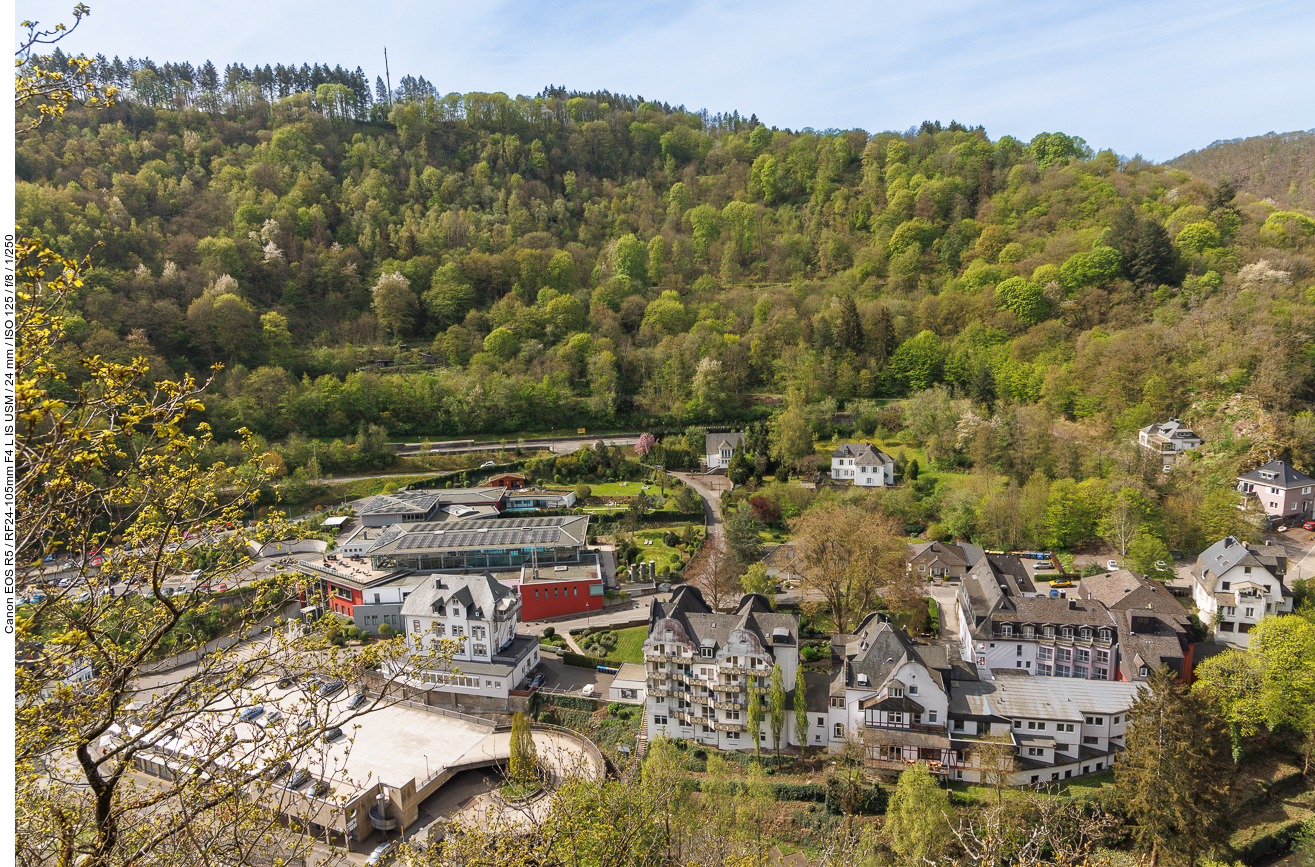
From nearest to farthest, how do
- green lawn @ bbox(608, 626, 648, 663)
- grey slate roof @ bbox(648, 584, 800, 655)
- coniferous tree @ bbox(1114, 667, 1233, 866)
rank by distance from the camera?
coniferous tree @ bbox(1114, 667, 1233, 866)
grey slate roof @ bbox(648, 584, 800, 655)
green lawn @ bbox(608, 626, 648, 663)

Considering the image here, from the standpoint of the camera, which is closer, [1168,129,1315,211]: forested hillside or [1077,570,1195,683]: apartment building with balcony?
[1077,570,1195,683]: apartment building with balcony

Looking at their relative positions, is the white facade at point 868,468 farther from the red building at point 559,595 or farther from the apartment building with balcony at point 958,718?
the apartment building with balcony at point 958,718

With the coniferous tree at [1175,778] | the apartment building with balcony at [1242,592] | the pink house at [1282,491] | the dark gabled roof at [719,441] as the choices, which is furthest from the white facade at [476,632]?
the pink house at [1282,491]

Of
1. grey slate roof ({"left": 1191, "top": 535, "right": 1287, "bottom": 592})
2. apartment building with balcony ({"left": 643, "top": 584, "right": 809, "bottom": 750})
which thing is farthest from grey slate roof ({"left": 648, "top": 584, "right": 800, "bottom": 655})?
grey slate roof ({"left": 1191, "top": 535, "right": 1287, "bottom": 592})

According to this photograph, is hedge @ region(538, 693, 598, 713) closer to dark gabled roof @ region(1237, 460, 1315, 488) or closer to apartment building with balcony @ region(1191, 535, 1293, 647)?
apartment building with balcony @ region(1191, 535, 1293, 647)

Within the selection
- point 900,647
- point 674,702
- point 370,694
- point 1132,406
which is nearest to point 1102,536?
point 1132,406

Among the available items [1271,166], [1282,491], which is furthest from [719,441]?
[1271,166]

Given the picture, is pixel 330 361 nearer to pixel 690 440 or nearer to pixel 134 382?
pixel 690 440
